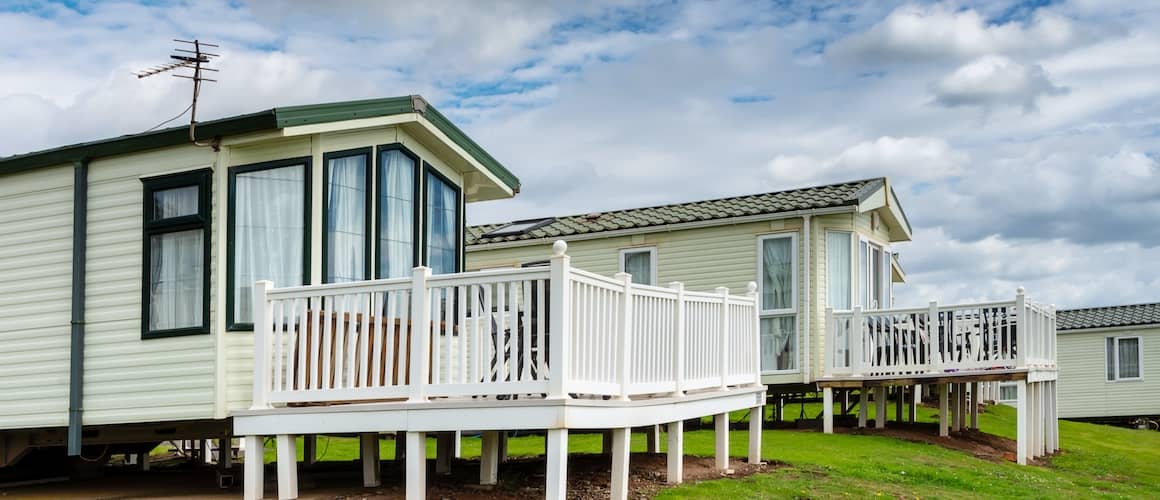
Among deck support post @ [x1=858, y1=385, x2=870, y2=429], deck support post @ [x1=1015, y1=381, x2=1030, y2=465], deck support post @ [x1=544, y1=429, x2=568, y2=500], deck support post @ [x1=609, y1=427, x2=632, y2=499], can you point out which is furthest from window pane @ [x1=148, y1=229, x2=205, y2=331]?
deck support post @ [x1=1015, y1=381, x2=1030, y2=465]

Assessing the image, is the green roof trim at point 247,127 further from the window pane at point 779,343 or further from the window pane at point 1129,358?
the window pane at point 1129,358

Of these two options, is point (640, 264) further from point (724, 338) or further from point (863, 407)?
point (724, 338)

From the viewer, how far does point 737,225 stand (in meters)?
21.0

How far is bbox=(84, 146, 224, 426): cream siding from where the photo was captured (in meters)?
11.4

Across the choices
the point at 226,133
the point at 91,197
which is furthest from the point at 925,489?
the point at 91,197

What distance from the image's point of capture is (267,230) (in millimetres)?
11656

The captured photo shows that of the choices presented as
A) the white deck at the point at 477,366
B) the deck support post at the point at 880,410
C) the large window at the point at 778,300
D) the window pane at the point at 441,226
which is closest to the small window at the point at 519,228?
the large window at the point at 778,300

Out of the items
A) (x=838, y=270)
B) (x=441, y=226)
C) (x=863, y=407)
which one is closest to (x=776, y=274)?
(x=838, y=270)

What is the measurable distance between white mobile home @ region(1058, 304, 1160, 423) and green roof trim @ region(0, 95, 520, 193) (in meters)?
27.6

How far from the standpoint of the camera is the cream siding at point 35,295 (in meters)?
12.4

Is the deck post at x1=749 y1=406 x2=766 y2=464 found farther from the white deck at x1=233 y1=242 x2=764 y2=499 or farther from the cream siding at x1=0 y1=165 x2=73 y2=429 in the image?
the cream siding at x1=0 y1=165 x2=73 y2=429

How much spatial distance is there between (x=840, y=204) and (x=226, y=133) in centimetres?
1113

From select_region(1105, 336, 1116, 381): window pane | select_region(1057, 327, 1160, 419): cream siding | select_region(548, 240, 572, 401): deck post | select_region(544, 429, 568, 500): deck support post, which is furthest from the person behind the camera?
select_region(1105, 336, 1116, 381): window pane

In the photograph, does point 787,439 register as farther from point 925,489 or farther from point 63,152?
point 63,152
